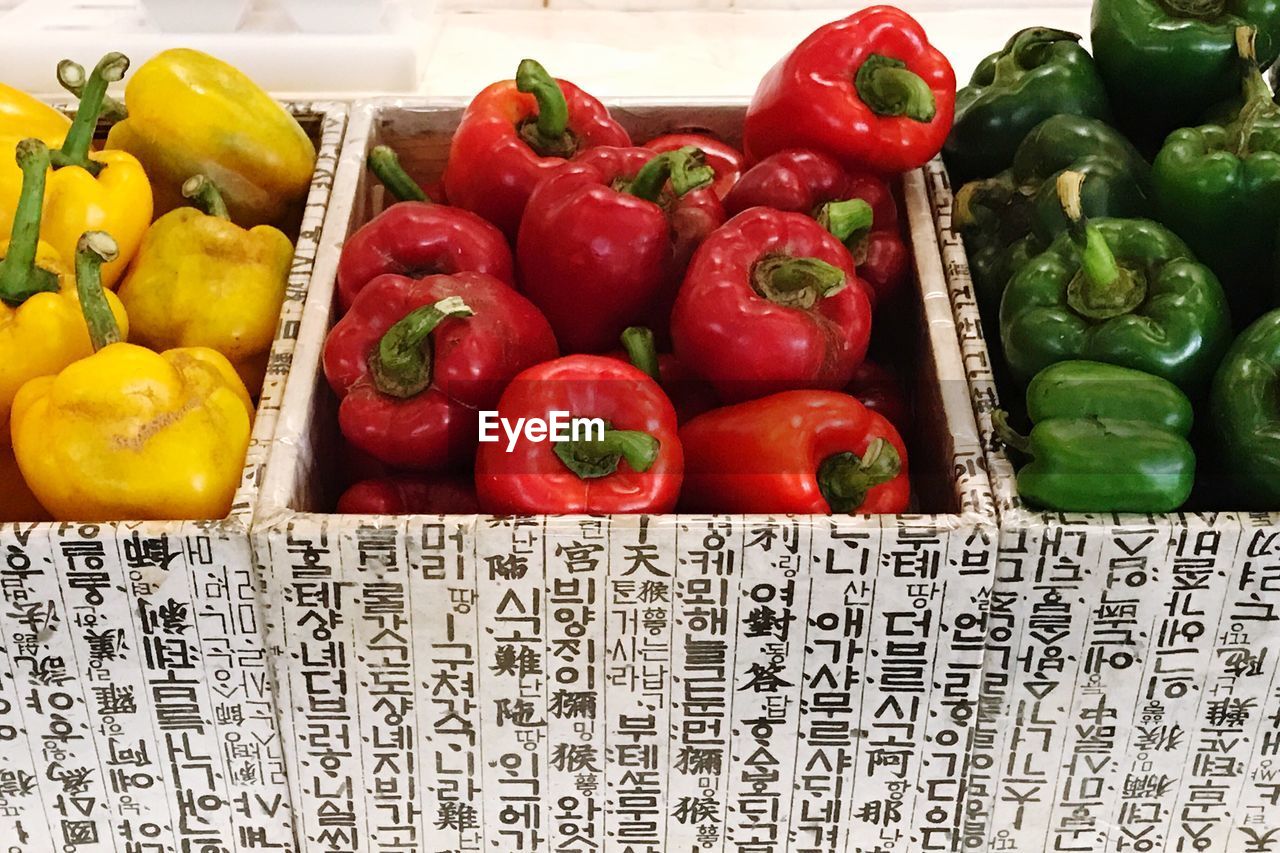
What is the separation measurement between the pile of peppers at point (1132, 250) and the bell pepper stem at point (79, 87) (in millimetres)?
870

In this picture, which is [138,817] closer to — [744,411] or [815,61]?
[744,411]

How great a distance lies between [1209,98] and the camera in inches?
49.4

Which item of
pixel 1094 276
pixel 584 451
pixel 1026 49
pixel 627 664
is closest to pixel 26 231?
pixel 584 451

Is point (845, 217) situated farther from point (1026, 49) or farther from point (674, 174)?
point (1026, 49)

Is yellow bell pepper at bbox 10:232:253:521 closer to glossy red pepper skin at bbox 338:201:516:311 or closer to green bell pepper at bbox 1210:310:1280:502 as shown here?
glossy red pepper skin at bbox 338:201:516:311

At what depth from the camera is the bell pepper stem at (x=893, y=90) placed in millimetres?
1179

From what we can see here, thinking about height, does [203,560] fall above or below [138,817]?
above

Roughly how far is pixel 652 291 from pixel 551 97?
0.23 meters

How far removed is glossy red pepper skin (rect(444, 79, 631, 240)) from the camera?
4.02 feet

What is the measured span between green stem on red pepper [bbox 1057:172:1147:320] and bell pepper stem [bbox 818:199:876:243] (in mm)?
194

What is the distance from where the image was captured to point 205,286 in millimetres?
1185

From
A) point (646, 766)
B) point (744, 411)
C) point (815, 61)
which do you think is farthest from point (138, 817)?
point (815, 61)

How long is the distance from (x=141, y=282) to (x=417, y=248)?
28 cm

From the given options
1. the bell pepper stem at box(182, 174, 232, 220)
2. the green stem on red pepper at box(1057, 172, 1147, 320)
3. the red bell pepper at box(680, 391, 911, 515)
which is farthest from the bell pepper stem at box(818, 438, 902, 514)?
the bell pepper stem at box(182, 174, 232, 220)
